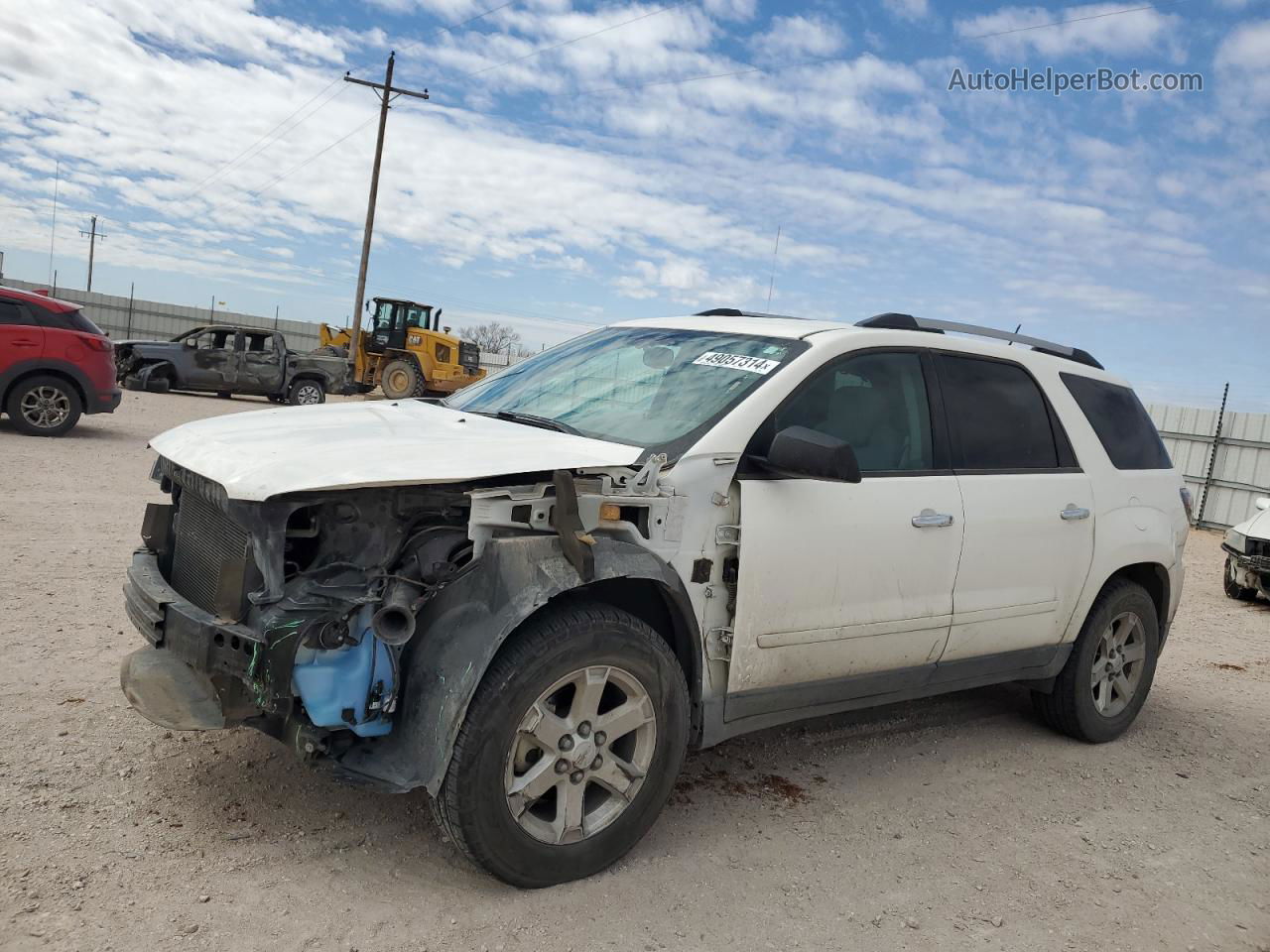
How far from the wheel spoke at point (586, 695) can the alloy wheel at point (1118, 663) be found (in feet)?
10.1

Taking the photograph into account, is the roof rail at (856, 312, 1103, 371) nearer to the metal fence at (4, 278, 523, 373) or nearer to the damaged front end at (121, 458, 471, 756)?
the damaged front end at (121, 458, 471, 756)

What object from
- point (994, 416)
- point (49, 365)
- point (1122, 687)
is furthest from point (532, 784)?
point (49, 365)

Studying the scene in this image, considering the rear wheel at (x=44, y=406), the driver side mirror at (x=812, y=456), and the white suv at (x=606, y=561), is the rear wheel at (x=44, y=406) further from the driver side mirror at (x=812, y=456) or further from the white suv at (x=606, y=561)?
the driver side mirror at (x=812, y=456)

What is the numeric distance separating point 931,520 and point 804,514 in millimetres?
701

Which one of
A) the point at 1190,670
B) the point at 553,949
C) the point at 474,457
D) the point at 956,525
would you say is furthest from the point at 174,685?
the point at 1190,670

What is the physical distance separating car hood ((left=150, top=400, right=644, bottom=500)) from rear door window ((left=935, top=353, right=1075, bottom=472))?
1.69 metres

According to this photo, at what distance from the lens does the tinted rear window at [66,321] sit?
12078 millimetres

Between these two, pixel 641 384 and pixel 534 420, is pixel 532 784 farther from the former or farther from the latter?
pixel 641 384

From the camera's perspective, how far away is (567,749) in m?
3.18

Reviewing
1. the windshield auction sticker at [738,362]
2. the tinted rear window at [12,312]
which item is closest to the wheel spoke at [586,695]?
the windshield auction sticker at [738,362]

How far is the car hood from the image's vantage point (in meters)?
2.91

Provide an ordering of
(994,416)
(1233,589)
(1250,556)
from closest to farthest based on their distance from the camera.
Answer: (994,416) < (1250,556) < (1233,589)

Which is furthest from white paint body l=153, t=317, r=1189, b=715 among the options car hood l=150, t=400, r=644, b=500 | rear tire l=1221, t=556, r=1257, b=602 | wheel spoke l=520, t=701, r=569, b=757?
rear tire l=1221, t=556, r=1257, b=602

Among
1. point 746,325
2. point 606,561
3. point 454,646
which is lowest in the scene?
point 454,646
